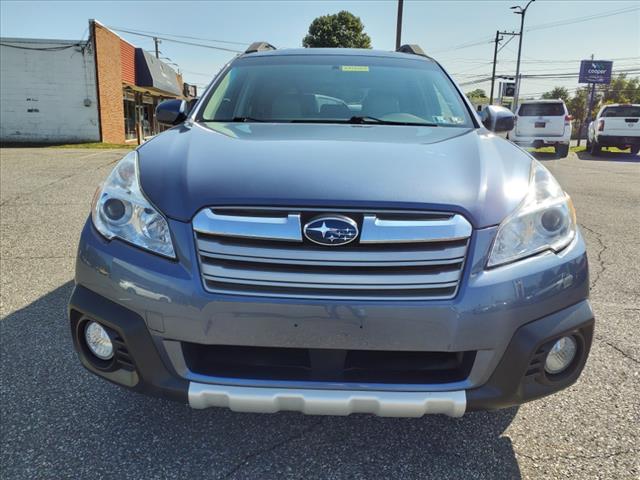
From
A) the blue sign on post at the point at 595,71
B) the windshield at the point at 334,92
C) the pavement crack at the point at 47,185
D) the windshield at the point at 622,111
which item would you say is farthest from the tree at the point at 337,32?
the windshield at the point at 334,92

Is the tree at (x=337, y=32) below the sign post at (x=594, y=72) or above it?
above

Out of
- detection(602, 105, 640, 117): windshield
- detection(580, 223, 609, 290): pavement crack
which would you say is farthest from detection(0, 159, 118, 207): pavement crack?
detection(602, 105, 640, 117): windshield

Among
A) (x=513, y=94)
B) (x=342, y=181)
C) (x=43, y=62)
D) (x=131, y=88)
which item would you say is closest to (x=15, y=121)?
(x=43, y=62)

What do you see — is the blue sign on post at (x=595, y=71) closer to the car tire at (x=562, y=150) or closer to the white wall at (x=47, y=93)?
the car tire at (x=562, y=150)

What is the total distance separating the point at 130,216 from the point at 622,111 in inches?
793

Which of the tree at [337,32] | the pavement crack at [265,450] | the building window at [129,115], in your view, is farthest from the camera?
the tree at [337,32]

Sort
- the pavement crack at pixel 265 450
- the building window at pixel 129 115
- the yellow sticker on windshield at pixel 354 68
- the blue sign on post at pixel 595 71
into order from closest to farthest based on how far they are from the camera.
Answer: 1. the pavement crack at pixel 265 450
2. the yellow sticker on windshield at pixel 354 68
3. the building window at pixel 129 115
4. the blue sign on post at pixel 595 71

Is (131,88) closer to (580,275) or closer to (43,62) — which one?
(43,62)

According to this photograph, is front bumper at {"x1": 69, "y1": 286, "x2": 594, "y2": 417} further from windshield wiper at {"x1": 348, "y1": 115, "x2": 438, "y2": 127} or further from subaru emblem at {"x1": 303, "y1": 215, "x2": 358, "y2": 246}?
windshield wiper at {"x1": 348, "y1": 115, "x2": 438, "y2": 127}

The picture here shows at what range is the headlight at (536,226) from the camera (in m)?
1.80

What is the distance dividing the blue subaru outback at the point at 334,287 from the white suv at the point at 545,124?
16.7 metres

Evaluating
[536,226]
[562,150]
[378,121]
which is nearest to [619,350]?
[536,226]

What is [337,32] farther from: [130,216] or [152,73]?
[130,216]

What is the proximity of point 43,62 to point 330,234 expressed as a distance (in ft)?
77.6
